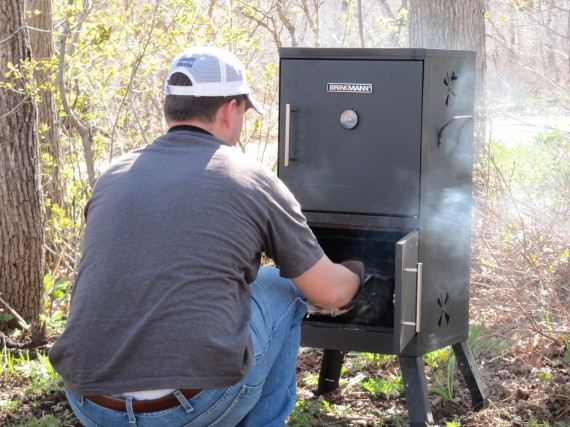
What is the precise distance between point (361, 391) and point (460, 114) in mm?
1319

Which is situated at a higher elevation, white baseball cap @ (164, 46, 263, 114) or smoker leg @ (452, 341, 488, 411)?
white baseball cap @ (164, 46, 263, 114)

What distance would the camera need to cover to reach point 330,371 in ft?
12.3

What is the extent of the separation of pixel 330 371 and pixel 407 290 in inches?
37.7

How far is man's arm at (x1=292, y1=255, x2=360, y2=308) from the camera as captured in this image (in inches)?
98.4

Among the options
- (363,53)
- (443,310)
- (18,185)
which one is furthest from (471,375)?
(18,185)

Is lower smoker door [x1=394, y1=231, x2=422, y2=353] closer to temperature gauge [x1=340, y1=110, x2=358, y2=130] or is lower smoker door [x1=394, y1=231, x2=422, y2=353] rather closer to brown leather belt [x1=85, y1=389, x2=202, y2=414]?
temperature gauge [x1=340, y1=110, x2=358, y2=130]

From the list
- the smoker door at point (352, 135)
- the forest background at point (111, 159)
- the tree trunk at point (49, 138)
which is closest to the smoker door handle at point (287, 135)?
the smoker door at point (352, 135)

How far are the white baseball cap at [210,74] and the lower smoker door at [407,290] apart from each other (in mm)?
736

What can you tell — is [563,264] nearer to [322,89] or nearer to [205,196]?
[322,89]

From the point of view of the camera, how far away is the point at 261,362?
2.54 m

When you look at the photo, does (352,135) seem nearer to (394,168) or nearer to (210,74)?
(394,168)

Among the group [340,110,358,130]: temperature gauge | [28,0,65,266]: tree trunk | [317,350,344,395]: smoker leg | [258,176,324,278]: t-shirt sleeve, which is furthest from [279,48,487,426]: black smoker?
[28,0,65,266]: tree trunk

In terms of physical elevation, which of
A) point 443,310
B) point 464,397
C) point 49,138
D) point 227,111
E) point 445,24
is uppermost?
point 445,24

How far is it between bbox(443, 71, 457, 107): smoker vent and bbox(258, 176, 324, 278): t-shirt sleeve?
1.01 m
